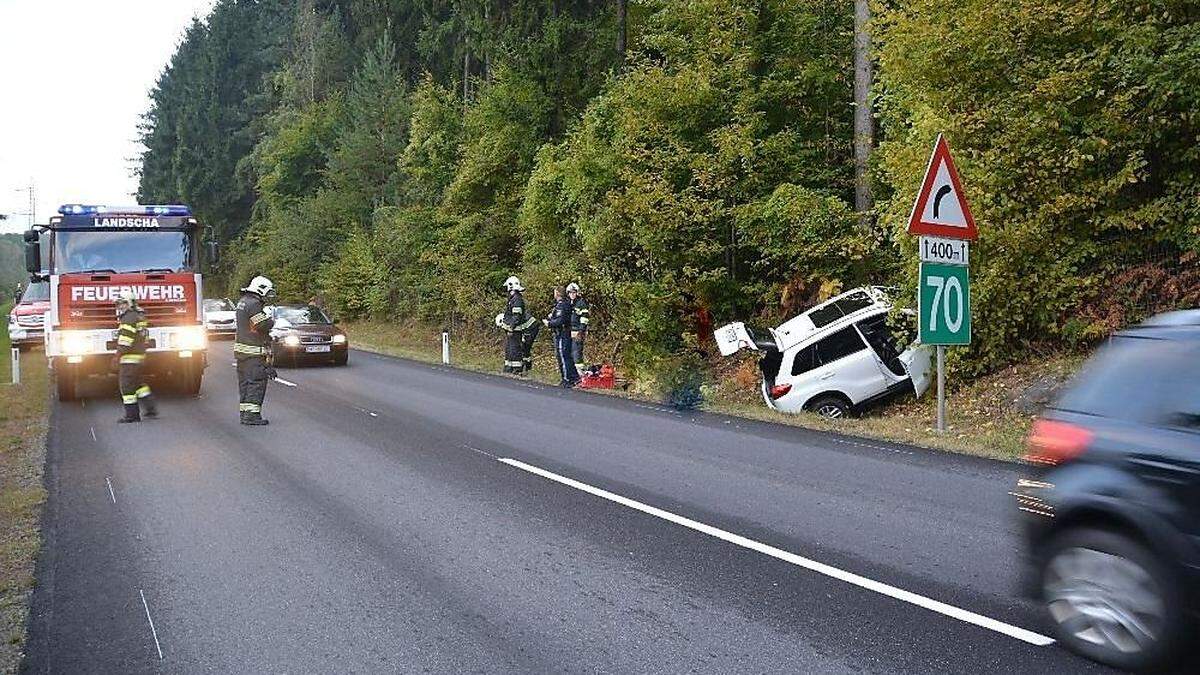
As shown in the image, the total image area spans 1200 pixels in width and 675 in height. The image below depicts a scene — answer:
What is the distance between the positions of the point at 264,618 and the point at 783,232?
1436 cm

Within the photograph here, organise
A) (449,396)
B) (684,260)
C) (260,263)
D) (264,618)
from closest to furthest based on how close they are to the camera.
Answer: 1. (264,618)
2. (449,396)
3. (684,260)
4. (260,263)

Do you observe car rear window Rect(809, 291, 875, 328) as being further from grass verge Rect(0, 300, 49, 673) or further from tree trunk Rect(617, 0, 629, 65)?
tree trunk Rect(617, 0, 629, 65)

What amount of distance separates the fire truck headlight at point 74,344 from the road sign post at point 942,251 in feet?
41.5

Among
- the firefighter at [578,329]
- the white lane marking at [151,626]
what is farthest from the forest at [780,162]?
the white lane marking at [151,626]

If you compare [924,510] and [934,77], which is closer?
[924,510]

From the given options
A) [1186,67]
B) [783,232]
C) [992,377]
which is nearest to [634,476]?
[992,377]

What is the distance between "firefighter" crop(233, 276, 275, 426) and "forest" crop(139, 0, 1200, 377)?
28.1ft

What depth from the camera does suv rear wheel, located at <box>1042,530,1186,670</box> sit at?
4.02 metres

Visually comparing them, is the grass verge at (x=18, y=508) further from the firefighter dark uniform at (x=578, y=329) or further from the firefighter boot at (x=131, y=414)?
the firefighter dark uniform at (x=578, y=329)

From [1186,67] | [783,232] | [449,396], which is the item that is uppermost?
[1186,67]

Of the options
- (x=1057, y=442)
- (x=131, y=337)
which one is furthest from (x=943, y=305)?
(x=131, y=337)

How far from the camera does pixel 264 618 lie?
5.20 meters

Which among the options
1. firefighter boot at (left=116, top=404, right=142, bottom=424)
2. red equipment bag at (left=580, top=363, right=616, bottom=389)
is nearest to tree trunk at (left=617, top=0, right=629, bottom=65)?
red equipment bag at (left=580, top=363, right=616, bottom=389)

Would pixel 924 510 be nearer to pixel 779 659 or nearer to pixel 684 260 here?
pixel 779 659
